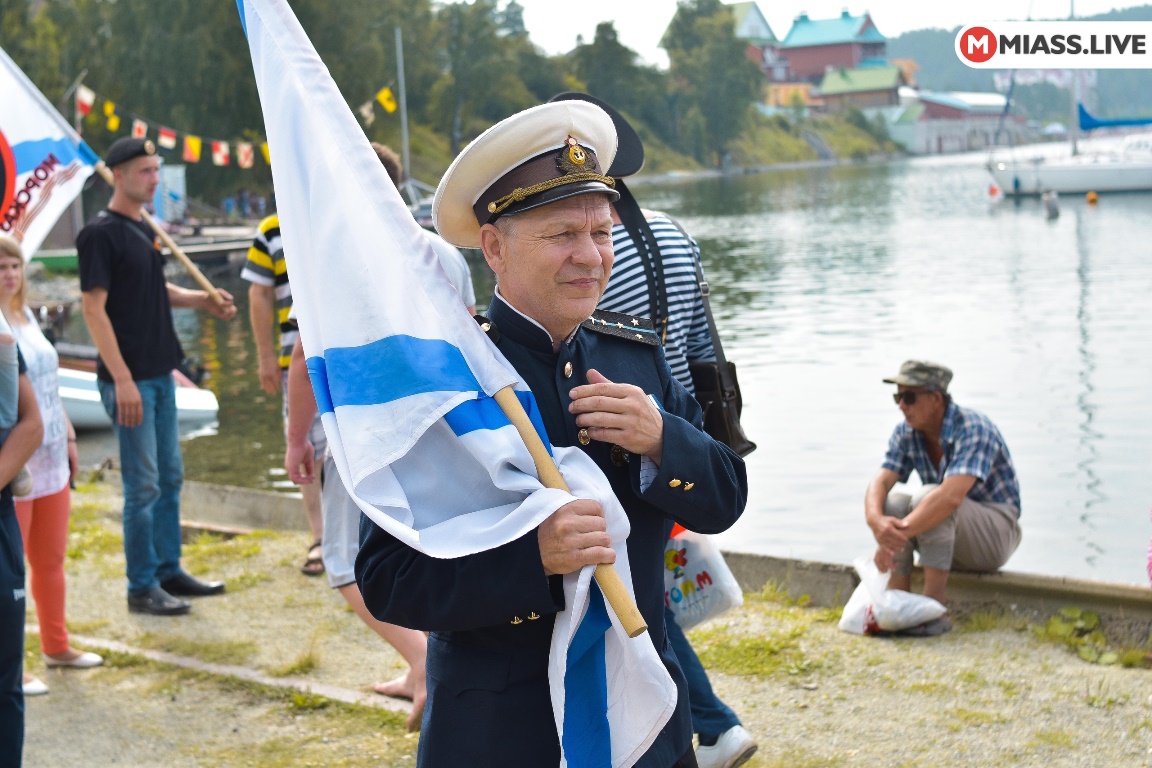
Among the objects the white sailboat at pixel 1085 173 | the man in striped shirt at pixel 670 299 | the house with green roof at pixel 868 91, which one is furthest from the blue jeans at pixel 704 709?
the house with green roof at pixel 868 91

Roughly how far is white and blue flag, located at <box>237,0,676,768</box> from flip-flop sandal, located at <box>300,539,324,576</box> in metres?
4.58

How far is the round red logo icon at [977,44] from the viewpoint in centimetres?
846

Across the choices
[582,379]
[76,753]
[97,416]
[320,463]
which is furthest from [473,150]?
[97,416]

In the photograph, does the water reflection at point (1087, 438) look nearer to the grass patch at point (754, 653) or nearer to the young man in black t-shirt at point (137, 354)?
the grass patch at point (754, 653)

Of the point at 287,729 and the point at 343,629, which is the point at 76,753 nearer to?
the point at 287,729

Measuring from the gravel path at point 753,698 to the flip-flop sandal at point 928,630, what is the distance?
0.07 metres

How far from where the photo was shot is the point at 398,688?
16.8 ft

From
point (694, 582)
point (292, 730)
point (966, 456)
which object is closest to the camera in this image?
point (694, 582)

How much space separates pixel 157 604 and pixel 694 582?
3.36 meters

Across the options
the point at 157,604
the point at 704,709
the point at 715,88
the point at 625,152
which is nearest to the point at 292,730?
the point at 704,709

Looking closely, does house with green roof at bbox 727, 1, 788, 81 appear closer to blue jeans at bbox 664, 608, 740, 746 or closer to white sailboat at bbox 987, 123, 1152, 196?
white sailboat at bbox 987, 123, 1152, 196

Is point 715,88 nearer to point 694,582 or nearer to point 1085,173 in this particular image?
point 1085,173

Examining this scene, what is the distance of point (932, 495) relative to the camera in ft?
18.6

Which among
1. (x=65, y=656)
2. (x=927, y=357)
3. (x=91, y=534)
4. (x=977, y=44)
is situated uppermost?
(x=977, y=44)
